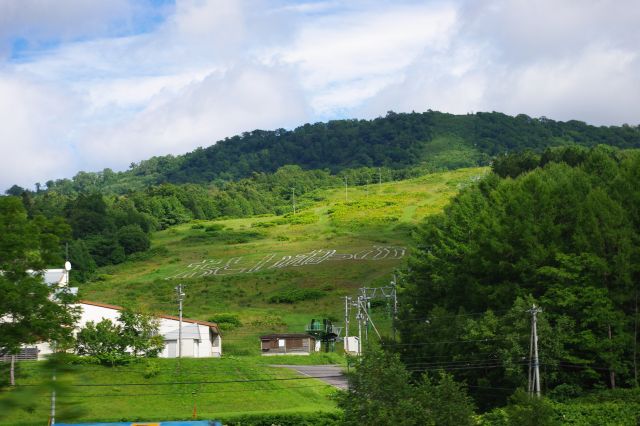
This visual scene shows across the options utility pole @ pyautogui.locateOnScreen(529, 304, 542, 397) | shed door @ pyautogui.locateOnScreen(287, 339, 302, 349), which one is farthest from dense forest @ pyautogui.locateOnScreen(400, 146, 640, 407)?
shed door @ pyautogui.locateOnScreen(287, 339, 302, 349)

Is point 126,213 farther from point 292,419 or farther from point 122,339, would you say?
point 292,419

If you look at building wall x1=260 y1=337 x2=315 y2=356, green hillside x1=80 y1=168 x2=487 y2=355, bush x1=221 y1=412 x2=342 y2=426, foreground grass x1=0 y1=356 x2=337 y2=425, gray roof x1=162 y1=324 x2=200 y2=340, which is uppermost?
green hillside x1=80 y1=168 x2=487 y2=355

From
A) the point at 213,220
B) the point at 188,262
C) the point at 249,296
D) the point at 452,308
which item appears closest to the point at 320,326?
the point at 452,308

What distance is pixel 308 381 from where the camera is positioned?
5122cm

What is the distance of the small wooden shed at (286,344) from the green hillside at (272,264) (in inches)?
64.6

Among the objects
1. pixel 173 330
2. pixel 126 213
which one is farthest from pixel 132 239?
pixel 173 330

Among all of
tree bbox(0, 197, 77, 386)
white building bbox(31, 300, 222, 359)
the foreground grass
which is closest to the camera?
tree bbox(0, 197, 77, 386)

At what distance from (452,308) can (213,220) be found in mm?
118063

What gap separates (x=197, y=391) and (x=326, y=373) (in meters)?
11.0

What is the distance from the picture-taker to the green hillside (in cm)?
8519

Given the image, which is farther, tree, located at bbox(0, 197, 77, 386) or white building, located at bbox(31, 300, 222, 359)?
white building, located at bbox(31, 300, 222, 359)

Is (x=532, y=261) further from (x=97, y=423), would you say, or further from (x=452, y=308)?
(x=97, y=423)

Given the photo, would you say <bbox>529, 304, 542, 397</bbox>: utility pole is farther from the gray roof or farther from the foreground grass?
the gray roof

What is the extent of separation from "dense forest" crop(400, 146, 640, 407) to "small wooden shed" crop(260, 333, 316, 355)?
11742mm
